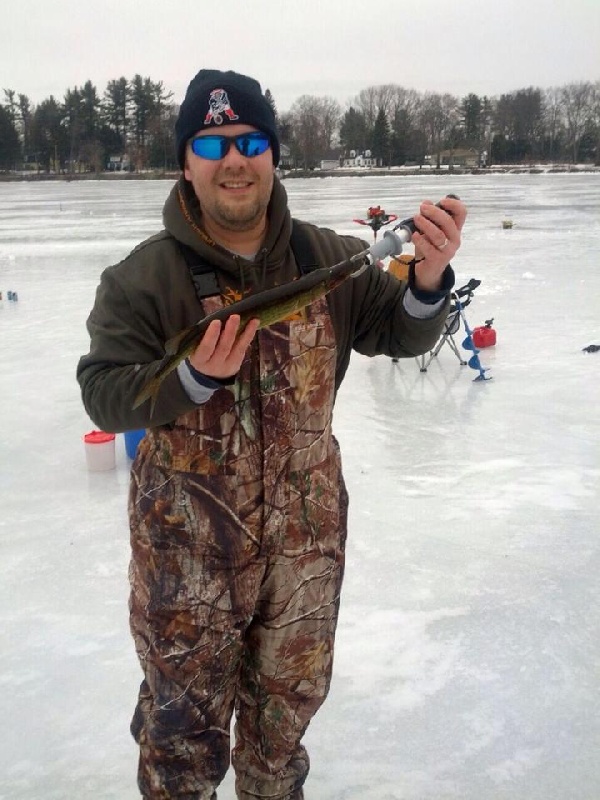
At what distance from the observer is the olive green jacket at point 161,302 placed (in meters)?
1.72

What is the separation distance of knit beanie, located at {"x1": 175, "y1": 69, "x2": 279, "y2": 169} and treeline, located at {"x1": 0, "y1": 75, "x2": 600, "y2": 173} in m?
82.2

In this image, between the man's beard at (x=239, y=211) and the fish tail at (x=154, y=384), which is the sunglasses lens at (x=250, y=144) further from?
the fish tail at (x=154, y=384)

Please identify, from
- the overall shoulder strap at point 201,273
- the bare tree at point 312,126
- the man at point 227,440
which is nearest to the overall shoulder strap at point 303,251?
the man at point 227,440

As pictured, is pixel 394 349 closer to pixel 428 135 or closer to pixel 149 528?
pixel 149 528

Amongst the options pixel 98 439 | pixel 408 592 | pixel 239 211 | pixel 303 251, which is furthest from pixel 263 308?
pixel 98 439

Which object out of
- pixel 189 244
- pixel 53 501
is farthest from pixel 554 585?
pixel 53 501

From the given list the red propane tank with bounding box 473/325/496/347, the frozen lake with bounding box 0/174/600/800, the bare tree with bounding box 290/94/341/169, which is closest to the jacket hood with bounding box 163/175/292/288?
the frozen lake with bounding box 0/174/600/800

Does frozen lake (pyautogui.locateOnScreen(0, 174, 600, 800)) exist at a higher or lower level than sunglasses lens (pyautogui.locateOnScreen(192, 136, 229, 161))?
lower

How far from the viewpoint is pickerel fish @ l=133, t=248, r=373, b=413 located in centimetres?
153

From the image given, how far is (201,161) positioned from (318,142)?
301 feet

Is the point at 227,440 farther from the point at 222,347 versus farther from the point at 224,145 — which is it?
the point at 224,145

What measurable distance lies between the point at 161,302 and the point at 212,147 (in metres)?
0.43

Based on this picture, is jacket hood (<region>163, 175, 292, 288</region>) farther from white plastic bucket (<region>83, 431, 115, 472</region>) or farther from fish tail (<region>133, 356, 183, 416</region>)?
white plastic bucket (<region>83, 431, 115, 472</region>)

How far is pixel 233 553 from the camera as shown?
6.33 ft
